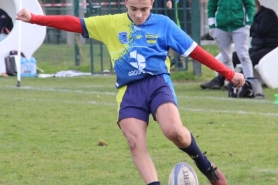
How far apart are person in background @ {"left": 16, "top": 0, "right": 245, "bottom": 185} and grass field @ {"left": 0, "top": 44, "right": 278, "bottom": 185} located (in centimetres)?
75

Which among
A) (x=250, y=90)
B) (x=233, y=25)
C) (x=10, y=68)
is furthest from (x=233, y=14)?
(x=10, y=68)

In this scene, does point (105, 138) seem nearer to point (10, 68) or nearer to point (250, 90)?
point (250, 90)

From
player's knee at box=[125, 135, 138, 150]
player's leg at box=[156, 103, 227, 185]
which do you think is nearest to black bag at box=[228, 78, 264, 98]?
player's leg at box=[156, 103, 227, 185]

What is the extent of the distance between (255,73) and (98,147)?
22.0 feet

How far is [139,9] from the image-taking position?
567 cm

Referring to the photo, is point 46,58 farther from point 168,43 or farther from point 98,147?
point 168,43

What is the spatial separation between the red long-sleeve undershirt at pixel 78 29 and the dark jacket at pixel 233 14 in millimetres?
6606

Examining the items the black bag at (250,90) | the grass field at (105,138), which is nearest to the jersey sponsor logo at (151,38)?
the grass field at (105,138)

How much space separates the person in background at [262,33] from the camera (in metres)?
13.6

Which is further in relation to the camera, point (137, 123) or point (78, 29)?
point (78, 29)

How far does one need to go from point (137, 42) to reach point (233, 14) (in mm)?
6796

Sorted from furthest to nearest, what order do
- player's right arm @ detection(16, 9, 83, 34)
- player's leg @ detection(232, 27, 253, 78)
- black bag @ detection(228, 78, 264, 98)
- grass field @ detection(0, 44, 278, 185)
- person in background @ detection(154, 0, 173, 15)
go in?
person in background @ detection(154, 0, 173, 15), player's leg @ detection(232, 27, 253, 78), black bag @ detection(228, 78, 264, 98), grass field @ detection(0, 44, 278, 185), player's right arm @ detection(16, 9, 83, 34)

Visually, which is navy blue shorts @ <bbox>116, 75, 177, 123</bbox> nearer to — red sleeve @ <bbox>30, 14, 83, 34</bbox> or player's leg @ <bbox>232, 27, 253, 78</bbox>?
red sleeve @ <bbox>30, 14, 83, 34</bbox>

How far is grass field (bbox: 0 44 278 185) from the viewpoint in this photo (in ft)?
21.5
